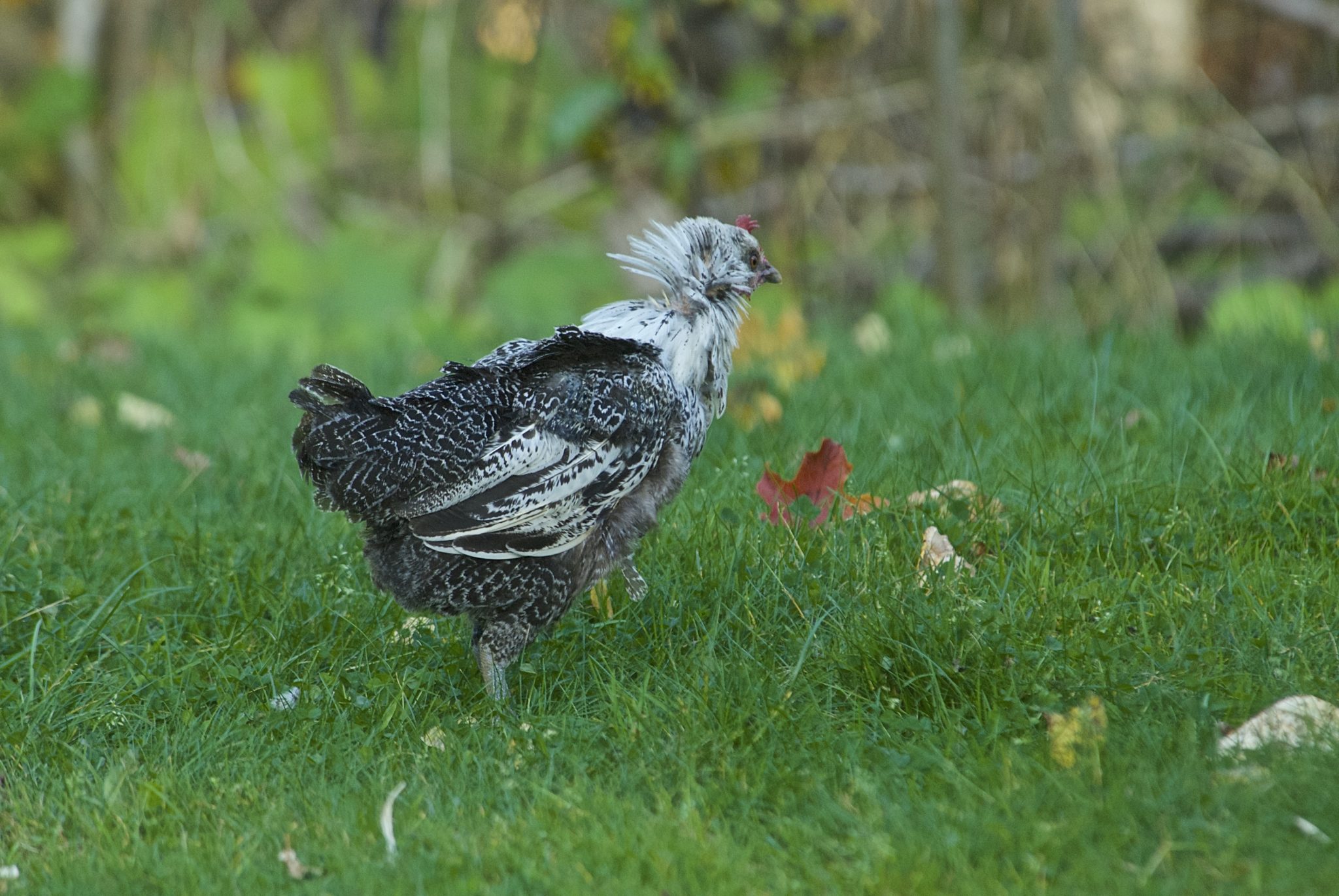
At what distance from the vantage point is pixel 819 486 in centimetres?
408

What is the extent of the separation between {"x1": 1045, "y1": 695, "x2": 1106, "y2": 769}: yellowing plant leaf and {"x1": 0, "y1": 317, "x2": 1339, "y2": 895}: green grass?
0.04 meters

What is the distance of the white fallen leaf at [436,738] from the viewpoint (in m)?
3.30

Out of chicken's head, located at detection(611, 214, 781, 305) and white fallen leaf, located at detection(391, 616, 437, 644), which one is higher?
chicken's head, located at detection(611, 214, 781, 305)

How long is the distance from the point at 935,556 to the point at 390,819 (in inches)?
64.9

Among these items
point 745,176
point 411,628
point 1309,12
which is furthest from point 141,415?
point 1309,12

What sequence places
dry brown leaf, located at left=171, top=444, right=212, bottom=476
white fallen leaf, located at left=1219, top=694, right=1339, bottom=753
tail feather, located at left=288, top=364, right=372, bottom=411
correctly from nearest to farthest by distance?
white fallen leaf, located at left=1219, top=694, right=1339, bottom=753
tail feather, located at left=288, top=364, right=372, bottom=411
dry brown leaf, located at left=171, top=444, right=212, bottom=476

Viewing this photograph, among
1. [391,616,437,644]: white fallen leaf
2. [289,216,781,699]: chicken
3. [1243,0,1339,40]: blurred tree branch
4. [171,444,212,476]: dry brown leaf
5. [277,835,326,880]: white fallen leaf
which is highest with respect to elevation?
[1243,0,1339,40]: blurred tree branch

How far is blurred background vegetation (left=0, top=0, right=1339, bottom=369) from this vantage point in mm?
7656

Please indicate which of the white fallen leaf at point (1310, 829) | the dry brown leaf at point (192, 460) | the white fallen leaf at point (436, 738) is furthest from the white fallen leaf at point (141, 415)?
the white fallen leaf at point (1310, 829)

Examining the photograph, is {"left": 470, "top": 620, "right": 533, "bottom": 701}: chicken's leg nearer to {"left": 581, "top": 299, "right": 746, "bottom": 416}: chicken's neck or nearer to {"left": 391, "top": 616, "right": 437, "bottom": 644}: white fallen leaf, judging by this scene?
{"left": 391, "top": 616, "right": 437, "bottom": 644}: white fallen leaf

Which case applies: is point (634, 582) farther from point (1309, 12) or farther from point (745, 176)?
point (1309, 12)

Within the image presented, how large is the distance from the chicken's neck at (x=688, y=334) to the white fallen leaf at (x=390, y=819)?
1.31 meters

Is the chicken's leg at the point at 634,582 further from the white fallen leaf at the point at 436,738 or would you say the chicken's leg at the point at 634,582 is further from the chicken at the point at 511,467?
the white fallen leaf at the point at 436,738

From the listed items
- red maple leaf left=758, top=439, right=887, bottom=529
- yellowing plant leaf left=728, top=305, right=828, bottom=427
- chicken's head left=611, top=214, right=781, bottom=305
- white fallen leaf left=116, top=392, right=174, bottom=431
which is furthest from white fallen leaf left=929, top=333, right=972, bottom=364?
white fallen leaf left=116, top=392, right=174, bottom=431
